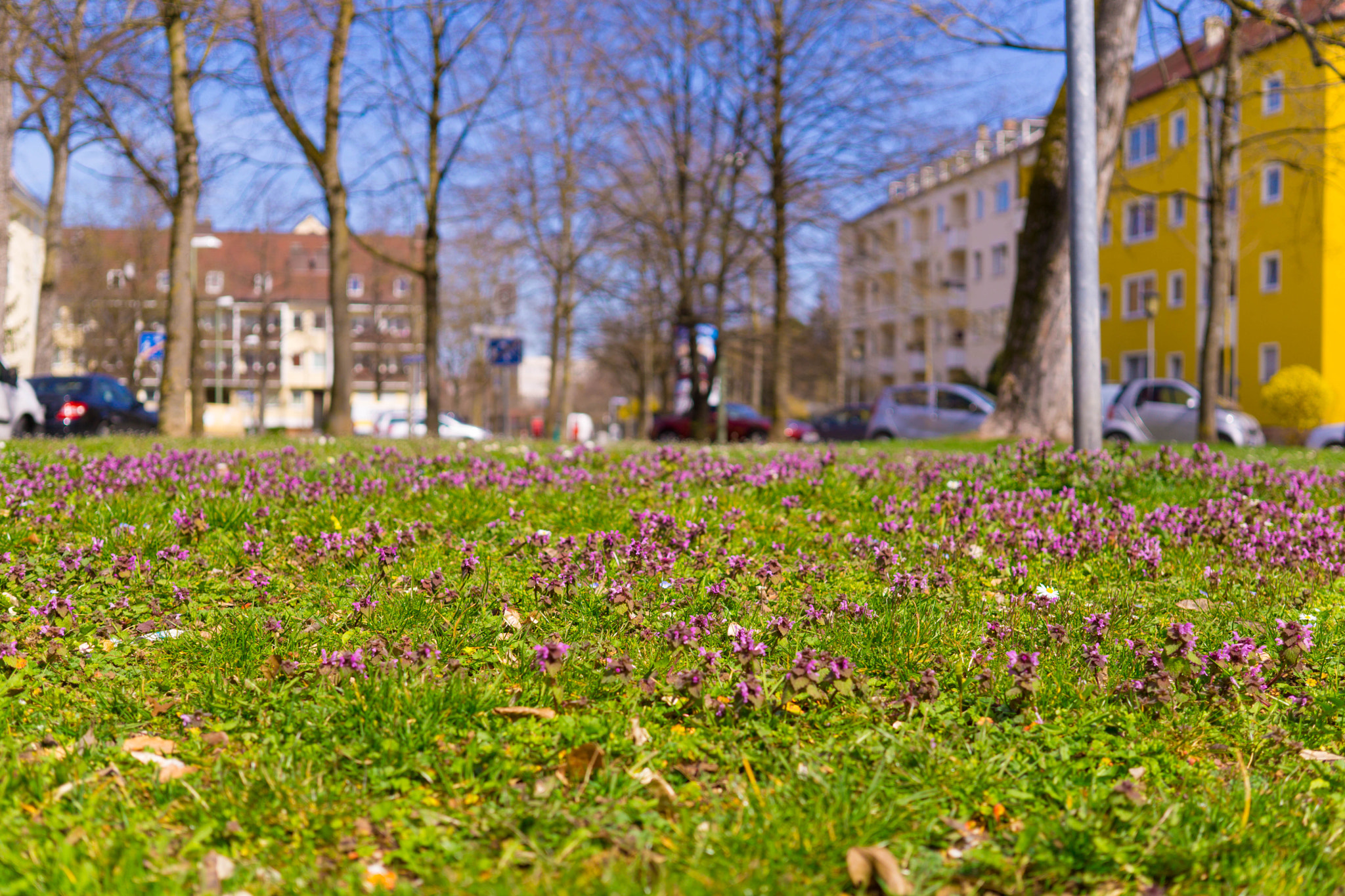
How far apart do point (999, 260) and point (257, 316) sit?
180 ft

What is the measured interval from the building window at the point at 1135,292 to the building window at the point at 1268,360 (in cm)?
685

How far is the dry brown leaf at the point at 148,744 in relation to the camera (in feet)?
9.53

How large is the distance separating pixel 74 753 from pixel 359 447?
7.49 meters

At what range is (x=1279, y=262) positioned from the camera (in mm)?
39719

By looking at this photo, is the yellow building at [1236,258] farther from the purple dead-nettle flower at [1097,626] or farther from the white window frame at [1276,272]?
the purple dead-nettle flower at [1097,626]

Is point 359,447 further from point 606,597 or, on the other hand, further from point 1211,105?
point 1211,105

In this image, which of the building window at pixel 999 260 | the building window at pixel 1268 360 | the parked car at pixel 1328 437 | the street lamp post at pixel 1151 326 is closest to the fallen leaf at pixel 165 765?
the parked car at pixel 1328 437

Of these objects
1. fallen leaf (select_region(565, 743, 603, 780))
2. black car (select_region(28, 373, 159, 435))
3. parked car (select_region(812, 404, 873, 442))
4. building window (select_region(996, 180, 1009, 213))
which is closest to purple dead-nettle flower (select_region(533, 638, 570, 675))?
fallen leaf (select_region(565, 743, 603, 780))

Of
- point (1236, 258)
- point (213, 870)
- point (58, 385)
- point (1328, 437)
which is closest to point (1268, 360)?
point (1236, 258)

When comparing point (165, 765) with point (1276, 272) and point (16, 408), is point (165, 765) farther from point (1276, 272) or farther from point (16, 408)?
point (1276, 272)

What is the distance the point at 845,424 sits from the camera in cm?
3600

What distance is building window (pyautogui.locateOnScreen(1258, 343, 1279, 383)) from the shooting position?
1564 inches

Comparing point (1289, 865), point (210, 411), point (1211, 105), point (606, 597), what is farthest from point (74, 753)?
point (210, 411)

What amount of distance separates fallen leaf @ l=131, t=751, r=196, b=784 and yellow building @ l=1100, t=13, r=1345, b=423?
28.4 m
